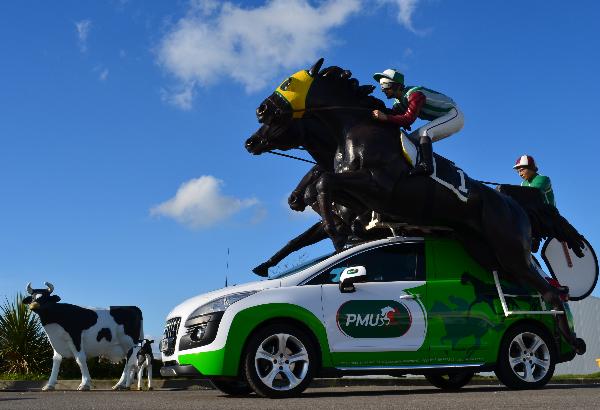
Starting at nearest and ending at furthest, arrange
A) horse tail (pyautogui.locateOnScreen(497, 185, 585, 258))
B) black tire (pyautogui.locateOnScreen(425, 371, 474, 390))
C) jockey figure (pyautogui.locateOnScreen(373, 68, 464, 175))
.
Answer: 1. jockey figure (pyautogui.locateOnScreen(373, 68, 464, 175))
2. black tire (pyautogui.locateOnScreen(425, 371, 474, 390))
3. horse tail (pyautogui.locateOnScreen(497, 185, 585, 258))

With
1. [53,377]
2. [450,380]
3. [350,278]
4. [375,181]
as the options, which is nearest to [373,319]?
[350,278]

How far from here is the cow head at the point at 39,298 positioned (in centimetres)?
1531

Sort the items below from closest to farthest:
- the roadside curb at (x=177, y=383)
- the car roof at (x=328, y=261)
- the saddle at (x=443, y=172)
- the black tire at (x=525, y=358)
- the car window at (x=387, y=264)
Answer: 1. the car roof at (x=328, y=261)
2. the car window at (x=387, y=264)
3. the black tire at (x=525, y=358)
4. the saddle at (x=443, y=172)
5. the roadside curb at (x=177, y=383)

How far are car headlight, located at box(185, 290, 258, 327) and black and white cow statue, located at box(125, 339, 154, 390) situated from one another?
607 cm

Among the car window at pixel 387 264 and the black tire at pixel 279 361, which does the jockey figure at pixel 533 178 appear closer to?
the car window at pixel 387 264

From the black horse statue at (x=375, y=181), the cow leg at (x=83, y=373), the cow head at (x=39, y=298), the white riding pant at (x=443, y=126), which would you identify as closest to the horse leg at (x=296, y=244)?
the black horse statue at (x=375, y=181)

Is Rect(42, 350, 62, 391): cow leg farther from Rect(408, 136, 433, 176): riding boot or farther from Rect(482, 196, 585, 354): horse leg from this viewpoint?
Rect(482, 196, 585, 354): horse leg

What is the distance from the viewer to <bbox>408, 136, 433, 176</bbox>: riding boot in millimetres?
10680

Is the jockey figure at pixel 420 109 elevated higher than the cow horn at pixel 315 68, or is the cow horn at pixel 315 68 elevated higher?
the cow horn at pixel 315 68

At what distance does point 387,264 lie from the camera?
9758 millimetres

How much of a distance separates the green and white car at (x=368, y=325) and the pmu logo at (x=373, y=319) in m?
0.01

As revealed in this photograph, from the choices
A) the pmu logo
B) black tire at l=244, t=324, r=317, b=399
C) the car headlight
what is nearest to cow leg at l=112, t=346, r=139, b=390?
the car headlight

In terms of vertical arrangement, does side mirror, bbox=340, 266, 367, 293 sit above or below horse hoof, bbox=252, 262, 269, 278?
below

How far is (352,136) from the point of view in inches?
436
